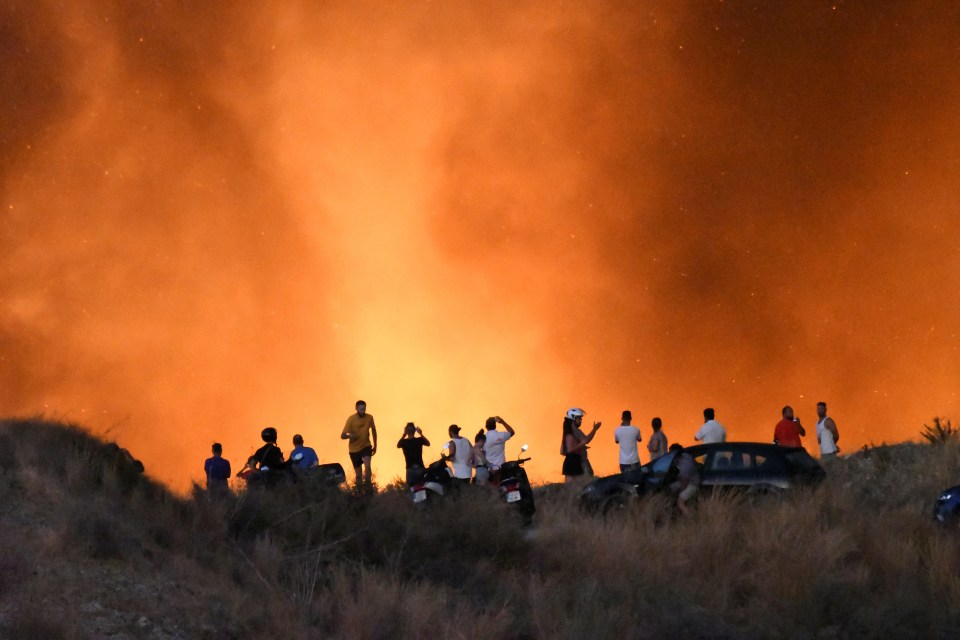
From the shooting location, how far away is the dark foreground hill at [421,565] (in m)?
10.9

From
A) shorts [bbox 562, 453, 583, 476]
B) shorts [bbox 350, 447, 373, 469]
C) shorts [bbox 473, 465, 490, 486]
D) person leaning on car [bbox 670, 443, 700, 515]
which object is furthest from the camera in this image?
shorts [bbox 562, 453, 583, 476]

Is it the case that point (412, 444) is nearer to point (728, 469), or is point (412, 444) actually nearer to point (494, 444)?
point (494, 444)

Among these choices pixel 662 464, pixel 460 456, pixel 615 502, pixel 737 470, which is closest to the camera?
pixel 737 470

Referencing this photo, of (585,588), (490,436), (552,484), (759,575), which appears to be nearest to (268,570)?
(585,588)

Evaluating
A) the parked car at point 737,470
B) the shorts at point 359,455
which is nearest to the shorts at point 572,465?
the parked car at point 737,470

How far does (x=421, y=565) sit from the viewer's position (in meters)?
13.8

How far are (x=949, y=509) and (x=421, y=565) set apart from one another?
725 cm

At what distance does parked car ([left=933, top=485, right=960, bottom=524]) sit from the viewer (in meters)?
16.1

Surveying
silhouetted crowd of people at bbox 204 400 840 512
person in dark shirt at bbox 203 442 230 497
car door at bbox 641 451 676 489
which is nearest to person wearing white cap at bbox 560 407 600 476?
silhouetted crowd of people at bbox 204 400 840 512

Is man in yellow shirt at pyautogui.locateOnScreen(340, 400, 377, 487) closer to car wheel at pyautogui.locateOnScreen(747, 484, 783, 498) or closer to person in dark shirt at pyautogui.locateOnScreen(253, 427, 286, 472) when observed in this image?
person in dark shirt at pyautogui.locateOnScreen(253, 427, 286, 472)

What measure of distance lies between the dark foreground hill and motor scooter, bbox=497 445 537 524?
12.9 inches

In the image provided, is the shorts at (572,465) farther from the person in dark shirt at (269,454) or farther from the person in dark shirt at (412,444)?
the person in dark shirt at (269,454)

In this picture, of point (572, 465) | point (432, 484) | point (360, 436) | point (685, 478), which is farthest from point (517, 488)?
point (572, 465)

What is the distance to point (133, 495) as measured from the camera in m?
13.4
